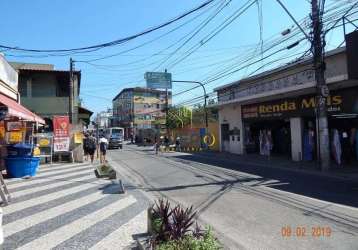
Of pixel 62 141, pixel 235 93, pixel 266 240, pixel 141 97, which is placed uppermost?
pixel 141 97

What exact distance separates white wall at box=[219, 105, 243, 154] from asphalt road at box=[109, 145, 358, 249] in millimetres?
15333

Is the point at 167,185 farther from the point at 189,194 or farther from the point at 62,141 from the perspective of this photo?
the point at 62,141

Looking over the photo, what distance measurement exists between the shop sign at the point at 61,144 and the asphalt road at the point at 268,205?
824 cm

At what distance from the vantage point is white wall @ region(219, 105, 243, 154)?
3393cm

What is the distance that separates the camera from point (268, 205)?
10.7 meters

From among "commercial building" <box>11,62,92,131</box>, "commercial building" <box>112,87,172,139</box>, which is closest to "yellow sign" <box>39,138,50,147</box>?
"commercial building" <box>11,62,92,131</box>

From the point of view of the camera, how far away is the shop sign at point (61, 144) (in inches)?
997

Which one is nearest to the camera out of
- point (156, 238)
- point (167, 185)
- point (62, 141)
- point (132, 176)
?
point (156, 238)

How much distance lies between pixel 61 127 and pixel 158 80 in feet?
64.3

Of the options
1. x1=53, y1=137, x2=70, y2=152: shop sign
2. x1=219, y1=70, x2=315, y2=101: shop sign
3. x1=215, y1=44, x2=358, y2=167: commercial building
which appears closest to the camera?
x1=215, y1=44, x2=358, y2=167: commercial building

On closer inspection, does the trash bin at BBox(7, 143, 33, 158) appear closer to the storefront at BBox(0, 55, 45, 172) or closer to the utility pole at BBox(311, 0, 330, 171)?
the storefront at BBox(0, 55, 45, 172)

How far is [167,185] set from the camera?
1534 cm

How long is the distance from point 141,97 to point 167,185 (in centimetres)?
9255

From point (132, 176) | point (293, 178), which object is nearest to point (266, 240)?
point (293, 178)
